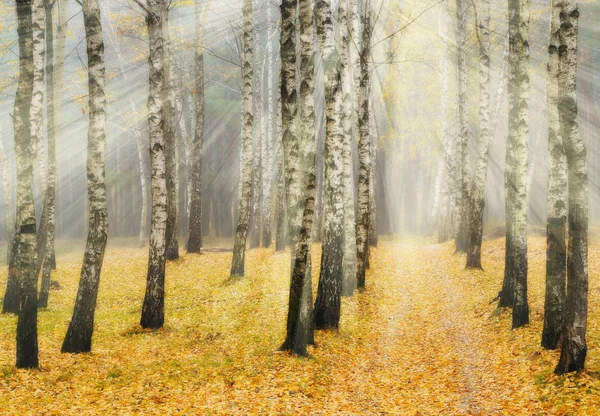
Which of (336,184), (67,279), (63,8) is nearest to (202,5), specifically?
(63,8)

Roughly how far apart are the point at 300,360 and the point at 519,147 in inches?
251

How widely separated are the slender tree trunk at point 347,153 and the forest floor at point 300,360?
88cm

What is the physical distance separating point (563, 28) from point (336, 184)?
5.52 metres

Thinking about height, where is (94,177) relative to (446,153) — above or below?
below

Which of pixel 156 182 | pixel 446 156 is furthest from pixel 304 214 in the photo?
pixel 446 156

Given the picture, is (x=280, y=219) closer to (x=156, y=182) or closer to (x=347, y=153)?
(x=347, y=153)

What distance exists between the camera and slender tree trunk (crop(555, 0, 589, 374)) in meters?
7.30

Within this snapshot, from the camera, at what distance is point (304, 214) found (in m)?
9.45

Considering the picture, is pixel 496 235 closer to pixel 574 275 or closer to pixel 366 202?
pixel 366 202

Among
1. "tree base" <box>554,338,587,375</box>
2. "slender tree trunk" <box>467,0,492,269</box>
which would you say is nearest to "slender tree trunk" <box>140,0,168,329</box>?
"tree base" <box>554,338,587,375</box>

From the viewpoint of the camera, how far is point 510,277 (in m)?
12.0

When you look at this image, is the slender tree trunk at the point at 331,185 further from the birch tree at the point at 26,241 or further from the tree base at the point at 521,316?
the birch tree at the point at 26,241

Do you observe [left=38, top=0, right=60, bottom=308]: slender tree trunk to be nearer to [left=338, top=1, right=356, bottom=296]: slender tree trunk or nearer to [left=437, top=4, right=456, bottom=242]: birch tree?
[left=338, top=1, right=356, bottom=296]: slender tree trunk

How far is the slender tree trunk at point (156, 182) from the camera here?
1118 centimetres
